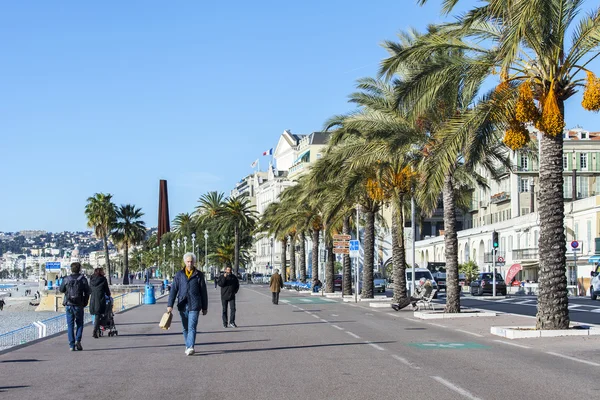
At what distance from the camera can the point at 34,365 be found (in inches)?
565

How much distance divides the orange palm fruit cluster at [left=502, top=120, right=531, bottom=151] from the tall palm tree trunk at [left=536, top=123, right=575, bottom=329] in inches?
24.5

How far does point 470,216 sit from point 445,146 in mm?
99349

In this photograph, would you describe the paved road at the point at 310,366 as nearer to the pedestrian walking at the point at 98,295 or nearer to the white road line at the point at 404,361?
the white road line at the point at 404,361

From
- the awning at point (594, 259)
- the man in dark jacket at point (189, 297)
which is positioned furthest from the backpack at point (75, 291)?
the awning at point (594, 259)

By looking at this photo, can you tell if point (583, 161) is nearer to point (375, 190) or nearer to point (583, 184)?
point (583, 184)

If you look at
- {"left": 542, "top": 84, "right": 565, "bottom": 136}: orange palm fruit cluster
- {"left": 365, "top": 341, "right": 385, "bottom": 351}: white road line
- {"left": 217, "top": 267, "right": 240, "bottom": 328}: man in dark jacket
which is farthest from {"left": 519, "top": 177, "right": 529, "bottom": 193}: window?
{"left": 365, "top": 341, "right": 385, "bottom": 351}: white road line

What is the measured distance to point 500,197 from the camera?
9844 centimetres

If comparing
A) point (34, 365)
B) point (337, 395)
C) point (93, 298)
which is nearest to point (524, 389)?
point (337, 395)

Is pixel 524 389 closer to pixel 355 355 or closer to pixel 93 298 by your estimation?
pixel 355 355

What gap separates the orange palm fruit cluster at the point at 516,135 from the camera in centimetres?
1981

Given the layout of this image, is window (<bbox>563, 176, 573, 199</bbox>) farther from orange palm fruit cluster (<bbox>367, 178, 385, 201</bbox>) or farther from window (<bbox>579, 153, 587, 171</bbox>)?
orange palm fruit cluster (<bbox>367, 178, 385, 201</bbox>)

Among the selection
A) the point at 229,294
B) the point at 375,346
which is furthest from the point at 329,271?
the point at 375,346

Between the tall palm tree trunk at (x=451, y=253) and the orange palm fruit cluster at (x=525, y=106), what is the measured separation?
32.4 ft

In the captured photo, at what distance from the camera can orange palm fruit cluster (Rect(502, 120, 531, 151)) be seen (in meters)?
19.8
